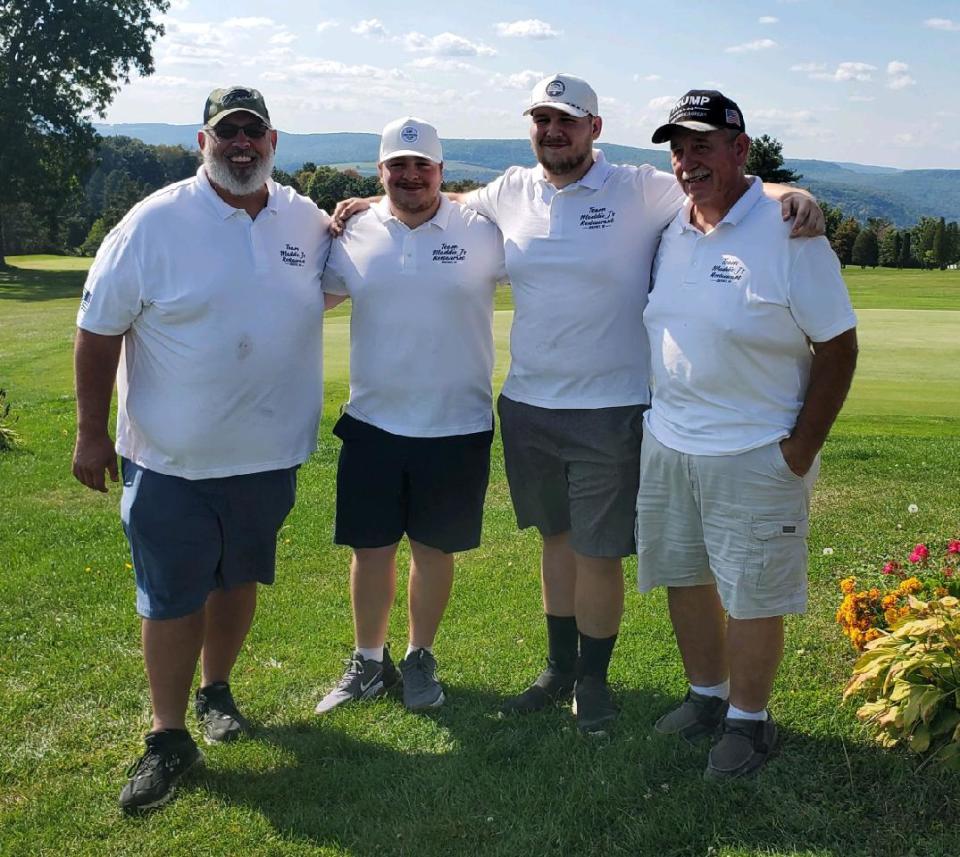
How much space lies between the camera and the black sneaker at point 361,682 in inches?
167

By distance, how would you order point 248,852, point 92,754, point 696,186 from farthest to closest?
point 92,754 → point 696,186 → point 248,852

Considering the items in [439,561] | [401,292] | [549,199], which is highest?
[549,199]

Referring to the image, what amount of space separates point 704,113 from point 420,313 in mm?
1314

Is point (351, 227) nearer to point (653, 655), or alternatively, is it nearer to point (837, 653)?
point (653, 655)

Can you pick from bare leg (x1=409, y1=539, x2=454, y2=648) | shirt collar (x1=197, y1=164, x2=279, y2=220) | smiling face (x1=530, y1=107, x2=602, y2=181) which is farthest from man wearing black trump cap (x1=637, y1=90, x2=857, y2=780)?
shirt collar (x1=197, y1=164, x2=279, y2=220)

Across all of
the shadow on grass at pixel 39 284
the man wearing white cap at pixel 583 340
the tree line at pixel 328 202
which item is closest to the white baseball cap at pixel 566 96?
the man wearing white cap at pixel 583 340

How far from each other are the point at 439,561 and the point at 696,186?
1.88 meters

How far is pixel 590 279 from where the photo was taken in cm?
383

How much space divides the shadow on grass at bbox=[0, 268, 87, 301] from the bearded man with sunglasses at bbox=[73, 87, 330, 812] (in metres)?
28.2

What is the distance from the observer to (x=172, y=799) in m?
3.53

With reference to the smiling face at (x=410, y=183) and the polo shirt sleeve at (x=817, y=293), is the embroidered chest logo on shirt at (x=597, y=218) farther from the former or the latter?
the polo shirt sleeve at (x=817, y=293)

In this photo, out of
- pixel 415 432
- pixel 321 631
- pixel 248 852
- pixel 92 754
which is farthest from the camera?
pixel 321 631

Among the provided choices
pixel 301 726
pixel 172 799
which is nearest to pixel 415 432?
pixel 301 726

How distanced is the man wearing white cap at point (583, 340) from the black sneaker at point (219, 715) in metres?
1.07
